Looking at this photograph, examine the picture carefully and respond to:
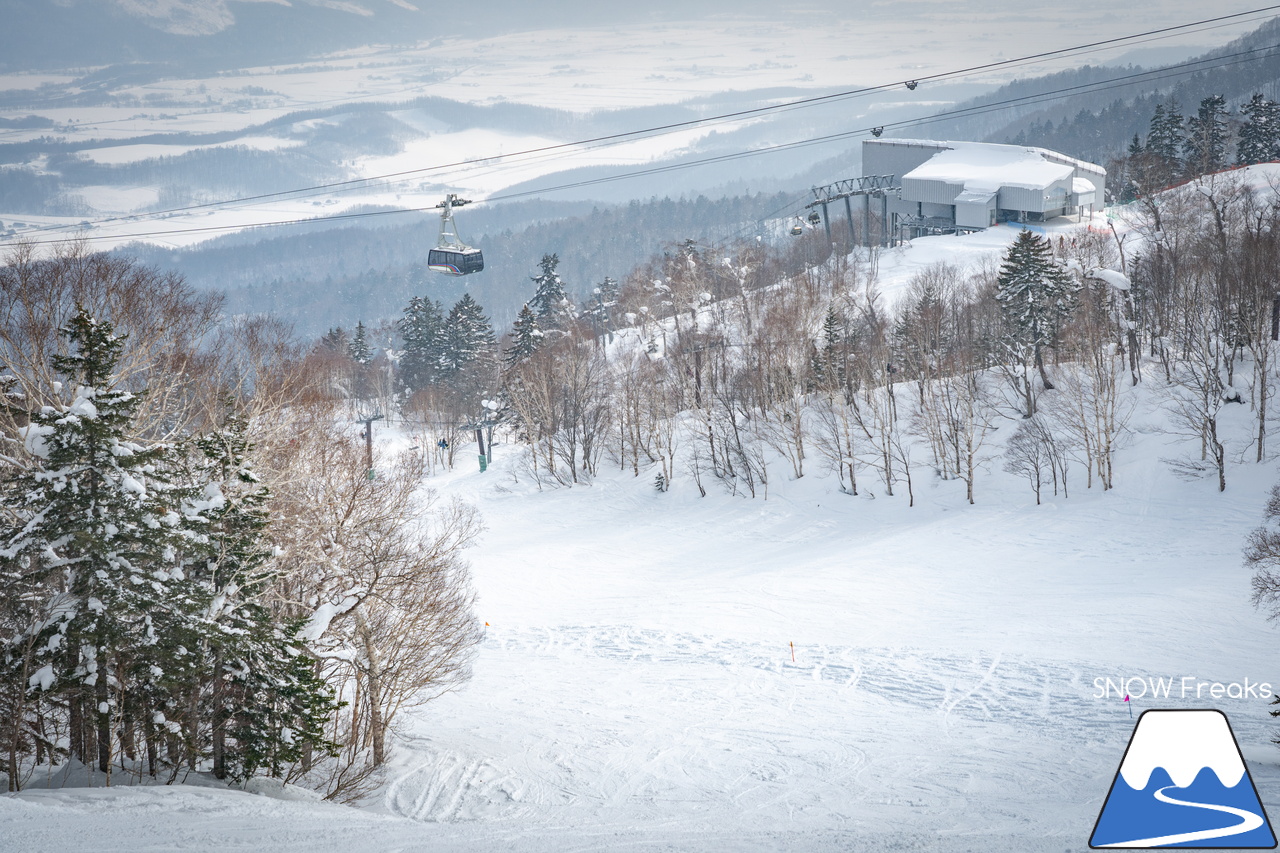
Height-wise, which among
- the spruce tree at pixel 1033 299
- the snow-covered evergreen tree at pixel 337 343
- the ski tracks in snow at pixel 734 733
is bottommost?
the ski tracks in snow at pixel 734 733

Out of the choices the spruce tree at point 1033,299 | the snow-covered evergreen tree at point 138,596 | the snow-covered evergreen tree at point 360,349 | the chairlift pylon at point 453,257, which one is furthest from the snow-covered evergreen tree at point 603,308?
the snow-covered evergreen tree at point 138,596

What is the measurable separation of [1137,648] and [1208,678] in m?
2.35

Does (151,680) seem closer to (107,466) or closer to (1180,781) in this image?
(107,466)

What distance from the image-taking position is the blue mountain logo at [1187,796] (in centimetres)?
942

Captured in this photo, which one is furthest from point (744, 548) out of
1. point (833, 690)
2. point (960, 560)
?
point (833, 690)

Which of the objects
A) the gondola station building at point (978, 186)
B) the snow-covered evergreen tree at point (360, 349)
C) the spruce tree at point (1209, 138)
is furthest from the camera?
the snow-covered evergreen tree at point (360, 349)

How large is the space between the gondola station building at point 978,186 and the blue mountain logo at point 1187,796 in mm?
66134

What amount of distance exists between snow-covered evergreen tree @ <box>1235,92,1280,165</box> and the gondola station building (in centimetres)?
1155

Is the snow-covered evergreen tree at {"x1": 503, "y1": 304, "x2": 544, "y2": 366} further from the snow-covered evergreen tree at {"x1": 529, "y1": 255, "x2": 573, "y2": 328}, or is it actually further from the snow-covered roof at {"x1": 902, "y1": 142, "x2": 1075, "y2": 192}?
the snow-covered roof at {"x1": 902, "y1": 142, "x2": 1075, "y2": 192}

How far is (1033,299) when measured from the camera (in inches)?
1618

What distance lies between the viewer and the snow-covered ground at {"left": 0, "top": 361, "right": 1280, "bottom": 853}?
12469mm

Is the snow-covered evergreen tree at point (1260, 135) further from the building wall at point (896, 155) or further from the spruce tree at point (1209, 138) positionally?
the building wall at point (896, 155)

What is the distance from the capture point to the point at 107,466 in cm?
1261

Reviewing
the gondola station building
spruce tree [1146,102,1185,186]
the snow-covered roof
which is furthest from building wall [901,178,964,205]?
spruce tree [1146,102,1185,186]
